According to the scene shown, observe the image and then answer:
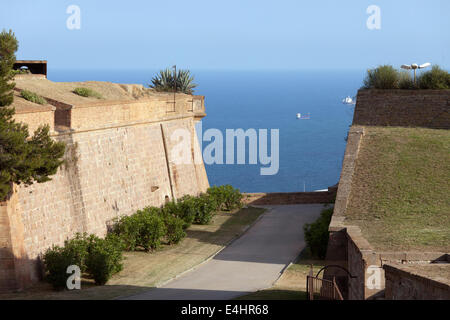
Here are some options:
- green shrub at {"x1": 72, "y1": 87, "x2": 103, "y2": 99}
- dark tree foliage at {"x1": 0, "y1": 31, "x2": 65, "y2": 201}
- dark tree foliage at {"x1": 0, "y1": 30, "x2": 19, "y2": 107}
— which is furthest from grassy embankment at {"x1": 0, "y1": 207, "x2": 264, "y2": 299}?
green shrub at {"x1": 72, "y1": 87, "x2": 103, "y2": 99}

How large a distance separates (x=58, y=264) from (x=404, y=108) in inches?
682

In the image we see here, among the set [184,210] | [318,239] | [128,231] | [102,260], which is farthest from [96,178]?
[318,239]

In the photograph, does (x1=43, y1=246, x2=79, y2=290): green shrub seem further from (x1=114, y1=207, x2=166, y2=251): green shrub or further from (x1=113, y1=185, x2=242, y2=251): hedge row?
(x1=113, y1=185, x2=242, y2=251): hedge row

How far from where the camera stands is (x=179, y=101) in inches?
1248

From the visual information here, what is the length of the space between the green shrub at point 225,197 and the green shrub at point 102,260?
11405 millimetres

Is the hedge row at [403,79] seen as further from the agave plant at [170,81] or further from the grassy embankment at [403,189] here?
the agave plant at [170,81]

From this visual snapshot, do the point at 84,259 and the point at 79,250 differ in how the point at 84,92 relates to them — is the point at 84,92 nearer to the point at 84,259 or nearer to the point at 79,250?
the point at 79,250

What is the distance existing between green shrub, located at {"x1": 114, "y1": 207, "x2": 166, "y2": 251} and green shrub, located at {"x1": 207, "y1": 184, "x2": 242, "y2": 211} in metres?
7.80

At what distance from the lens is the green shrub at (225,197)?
106 ft

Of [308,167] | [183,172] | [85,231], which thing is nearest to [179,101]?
[183,172]

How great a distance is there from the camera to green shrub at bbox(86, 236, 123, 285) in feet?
64.0

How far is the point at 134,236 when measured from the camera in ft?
78.0
